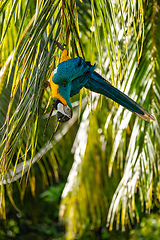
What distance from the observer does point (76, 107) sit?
2.20 m

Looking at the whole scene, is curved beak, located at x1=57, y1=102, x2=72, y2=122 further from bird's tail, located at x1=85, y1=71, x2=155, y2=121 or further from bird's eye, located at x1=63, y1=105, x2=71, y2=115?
bird's tail, located at x1=85, y1=71, x2=155, y2=121

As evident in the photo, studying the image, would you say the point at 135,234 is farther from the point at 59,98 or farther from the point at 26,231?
the point at 59,98

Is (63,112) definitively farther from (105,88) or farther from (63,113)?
(105,88)

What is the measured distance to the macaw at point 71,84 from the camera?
28.0 inches

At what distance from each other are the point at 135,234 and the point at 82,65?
2761 mm

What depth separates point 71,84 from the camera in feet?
2.49

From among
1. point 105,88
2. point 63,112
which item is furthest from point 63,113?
point 105,88

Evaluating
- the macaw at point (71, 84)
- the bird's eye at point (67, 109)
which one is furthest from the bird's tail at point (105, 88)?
the bird's eye at point (67, 109)

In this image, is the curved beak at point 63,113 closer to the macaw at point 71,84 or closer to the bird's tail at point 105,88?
the macaw at point 71,84

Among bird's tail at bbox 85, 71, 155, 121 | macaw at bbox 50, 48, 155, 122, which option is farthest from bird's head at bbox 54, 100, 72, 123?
bird's tail at bbox 85, 71, 155, 121

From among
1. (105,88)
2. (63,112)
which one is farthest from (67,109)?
(105,88)

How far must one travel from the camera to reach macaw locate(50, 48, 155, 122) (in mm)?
712

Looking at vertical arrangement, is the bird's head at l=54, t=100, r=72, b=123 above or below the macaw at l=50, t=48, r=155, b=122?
below

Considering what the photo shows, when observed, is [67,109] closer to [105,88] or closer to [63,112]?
[63,112]
